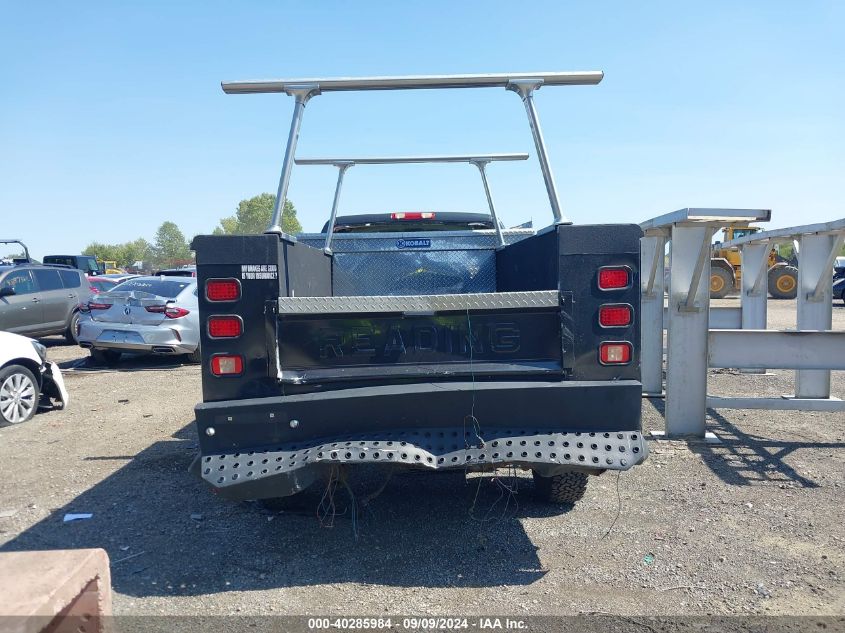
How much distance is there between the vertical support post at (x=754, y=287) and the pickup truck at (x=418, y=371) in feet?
19.5

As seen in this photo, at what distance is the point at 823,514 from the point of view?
4086 millimetres

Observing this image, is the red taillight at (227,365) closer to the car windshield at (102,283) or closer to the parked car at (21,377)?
the parked car at (21,377)

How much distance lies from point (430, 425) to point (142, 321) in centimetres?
805

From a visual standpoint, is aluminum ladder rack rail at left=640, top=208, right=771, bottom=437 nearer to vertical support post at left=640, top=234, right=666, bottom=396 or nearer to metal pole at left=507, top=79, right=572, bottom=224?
vertical support post at left=640, top=234, right=666, bottom=396

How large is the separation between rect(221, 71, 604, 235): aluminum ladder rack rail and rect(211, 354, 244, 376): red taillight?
0.79 meters

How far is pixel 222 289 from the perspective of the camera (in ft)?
11.1

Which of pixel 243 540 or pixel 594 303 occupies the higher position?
pixel 594 303

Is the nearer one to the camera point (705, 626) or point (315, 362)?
point (705, 626)

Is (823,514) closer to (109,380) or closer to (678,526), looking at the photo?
(678,526)

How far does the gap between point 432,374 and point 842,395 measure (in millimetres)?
6683

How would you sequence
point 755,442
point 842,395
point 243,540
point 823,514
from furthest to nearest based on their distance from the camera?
point 842,395 < point 755,442 < point 823,514 < point 243,540

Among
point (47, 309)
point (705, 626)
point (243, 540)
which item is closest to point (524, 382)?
point (705, 626)

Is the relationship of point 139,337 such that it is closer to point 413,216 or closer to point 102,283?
point 413,216

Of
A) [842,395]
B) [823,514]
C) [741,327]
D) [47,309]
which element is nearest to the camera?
[823,514]
